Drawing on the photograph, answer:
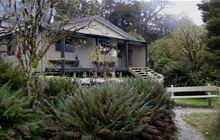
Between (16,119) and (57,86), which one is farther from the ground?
(57,86)

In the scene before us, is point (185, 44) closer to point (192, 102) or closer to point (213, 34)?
point (213, 34)

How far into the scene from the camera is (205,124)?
9.54 metres

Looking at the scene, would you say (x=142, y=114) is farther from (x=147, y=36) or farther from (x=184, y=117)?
(x=147, y=36)

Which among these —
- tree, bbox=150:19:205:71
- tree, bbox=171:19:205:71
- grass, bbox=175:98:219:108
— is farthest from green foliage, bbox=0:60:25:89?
tree, bbox=171:19:205:71

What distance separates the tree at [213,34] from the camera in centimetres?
1855

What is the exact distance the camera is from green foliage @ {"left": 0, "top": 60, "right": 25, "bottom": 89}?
5636 mm

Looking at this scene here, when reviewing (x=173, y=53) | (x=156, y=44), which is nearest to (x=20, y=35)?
(x=173, y=53)

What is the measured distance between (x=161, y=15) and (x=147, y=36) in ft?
24.6

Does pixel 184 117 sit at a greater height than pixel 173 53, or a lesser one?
lesser

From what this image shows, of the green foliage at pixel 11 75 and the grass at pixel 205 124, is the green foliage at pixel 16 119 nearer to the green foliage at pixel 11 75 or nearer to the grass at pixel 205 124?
the green foliage at pixel 11 75

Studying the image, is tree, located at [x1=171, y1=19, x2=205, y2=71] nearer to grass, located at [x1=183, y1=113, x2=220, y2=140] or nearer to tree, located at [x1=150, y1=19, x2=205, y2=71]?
tree, located at [x1=150, y1=19, x2=205, y2=71]

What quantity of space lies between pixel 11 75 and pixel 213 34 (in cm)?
1600

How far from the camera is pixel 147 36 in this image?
51812 mm

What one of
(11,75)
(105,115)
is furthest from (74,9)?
(105,115)
